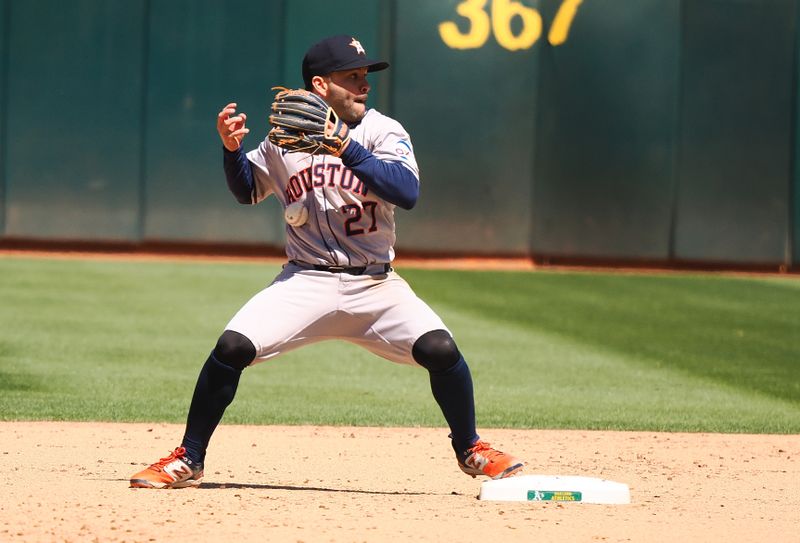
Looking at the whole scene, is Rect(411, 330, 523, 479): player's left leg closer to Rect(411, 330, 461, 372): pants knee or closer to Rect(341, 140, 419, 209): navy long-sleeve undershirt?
Rect(411, 330, 461, 372): pants knee

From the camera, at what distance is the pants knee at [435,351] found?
5.08 metres

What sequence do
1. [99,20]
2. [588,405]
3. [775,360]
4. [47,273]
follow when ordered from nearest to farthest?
[588,405] → [775,360] → [47,273] → [99,20]

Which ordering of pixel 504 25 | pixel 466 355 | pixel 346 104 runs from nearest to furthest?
pixel 346 104 → pixel 466 355 → pixel 504 25

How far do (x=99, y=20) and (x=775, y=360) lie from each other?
923 cm

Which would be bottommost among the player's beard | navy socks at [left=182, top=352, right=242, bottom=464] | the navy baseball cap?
navy socks at [left=182, top=352, right=242, bottom=464]

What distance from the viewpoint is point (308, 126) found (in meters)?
4.84

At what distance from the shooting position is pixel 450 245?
16359 millimetres

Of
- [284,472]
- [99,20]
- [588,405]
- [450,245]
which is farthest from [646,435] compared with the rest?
[99,20]

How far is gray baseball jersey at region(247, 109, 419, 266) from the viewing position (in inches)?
201

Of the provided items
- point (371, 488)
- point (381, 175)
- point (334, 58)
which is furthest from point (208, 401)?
point (334, 58)

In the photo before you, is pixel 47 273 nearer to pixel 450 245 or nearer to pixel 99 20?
pixel 99 20

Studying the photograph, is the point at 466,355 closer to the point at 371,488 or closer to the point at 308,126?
the point at 371,488

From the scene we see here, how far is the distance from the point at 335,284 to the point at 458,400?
64 cm

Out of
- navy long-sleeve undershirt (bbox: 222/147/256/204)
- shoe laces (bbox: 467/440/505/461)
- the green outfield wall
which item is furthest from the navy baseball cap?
the green outfield wall
